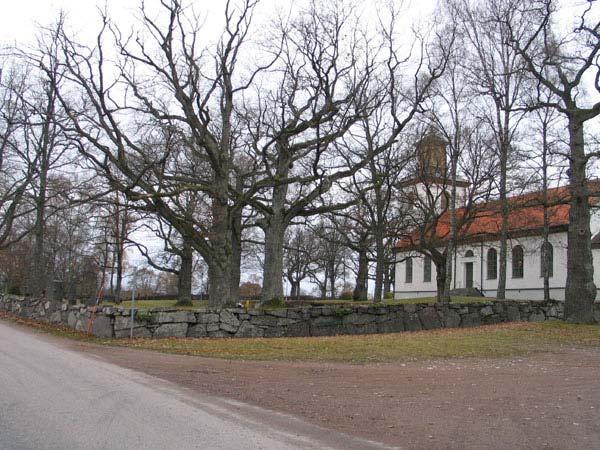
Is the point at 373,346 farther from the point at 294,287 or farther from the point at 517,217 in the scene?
the point at 294,287

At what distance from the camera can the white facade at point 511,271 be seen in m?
46.6

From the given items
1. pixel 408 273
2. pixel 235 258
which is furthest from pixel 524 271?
pixel 235 258

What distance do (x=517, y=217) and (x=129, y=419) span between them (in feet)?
116

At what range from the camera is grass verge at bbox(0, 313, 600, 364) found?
46.2 ft

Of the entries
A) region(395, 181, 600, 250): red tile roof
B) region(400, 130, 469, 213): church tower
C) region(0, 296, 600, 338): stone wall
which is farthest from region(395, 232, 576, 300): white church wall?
region(0, 296, 600, 338): stone wall

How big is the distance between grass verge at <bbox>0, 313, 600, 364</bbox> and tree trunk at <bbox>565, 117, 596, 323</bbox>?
3.36 metres

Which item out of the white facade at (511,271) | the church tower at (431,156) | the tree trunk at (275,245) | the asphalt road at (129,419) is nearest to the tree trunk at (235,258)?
the tree trunk at (275,245)

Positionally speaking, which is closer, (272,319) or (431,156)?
(272,319)

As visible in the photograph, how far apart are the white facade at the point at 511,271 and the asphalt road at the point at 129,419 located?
33.0m

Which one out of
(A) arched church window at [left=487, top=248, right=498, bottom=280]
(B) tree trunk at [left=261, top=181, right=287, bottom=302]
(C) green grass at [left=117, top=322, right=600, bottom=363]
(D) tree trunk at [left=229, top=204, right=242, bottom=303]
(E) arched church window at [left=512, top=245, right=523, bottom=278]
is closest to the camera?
(C) green grass at [left=117, top=322, right=600, bottom=363]

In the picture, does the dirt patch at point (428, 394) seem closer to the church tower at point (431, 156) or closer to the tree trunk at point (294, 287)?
the church tower at point (431, 156)

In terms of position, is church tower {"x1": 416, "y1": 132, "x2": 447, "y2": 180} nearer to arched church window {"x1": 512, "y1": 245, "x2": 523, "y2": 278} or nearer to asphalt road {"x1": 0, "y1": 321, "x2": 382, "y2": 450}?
arched church window {"x1": 512, "y1": 245, "x2": 523, "y2": 278}

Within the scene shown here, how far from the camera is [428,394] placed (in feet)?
29.9


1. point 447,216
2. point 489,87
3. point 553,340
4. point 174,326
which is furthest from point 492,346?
point 447,216
